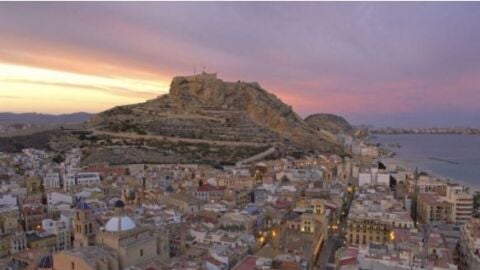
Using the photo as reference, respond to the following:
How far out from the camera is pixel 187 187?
3616cm

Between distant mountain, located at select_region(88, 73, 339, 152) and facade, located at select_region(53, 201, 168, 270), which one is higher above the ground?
distant mountain, located at select_region(88, 73, 339, 152)

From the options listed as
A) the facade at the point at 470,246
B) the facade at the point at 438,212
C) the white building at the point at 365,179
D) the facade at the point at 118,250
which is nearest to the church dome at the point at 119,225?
the facade at the point at 118,250

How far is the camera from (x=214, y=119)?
83625 mm

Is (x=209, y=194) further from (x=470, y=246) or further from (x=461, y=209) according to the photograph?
(x=470, y=246)

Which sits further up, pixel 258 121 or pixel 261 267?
pixel 258 121

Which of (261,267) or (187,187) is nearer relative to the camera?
(261,267)

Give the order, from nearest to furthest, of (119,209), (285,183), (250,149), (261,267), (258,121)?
(261,267), (119,209), (285,183), (250,149), (258,121)

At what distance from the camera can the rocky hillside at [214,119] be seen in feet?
242

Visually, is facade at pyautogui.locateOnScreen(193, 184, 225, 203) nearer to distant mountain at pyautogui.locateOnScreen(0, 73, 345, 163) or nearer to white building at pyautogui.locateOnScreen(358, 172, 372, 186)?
white building at pyautogui.locateOnScreen(358, 172, 372, 186)

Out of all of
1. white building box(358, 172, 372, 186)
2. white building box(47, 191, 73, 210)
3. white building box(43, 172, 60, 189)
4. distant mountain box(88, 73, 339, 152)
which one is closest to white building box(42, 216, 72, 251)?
white building box(47, 191, 73, 210)

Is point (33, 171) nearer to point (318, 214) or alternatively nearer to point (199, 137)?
point (318, 214)

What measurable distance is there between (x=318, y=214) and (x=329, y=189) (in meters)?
9.71

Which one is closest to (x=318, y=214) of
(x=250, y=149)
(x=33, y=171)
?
(x=33, y=171)

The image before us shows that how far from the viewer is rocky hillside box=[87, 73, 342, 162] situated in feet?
242
